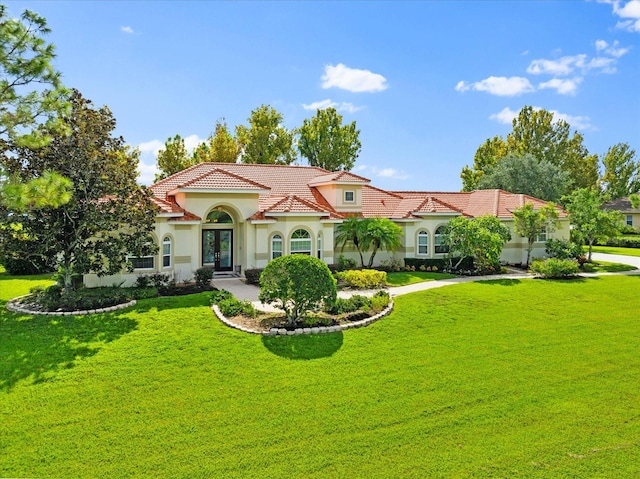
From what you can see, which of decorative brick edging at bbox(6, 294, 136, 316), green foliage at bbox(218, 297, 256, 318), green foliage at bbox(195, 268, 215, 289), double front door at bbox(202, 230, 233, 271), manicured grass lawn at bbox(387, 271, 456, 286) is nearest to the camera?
decorative brick edging at bbox(6, 294, 136, 316)

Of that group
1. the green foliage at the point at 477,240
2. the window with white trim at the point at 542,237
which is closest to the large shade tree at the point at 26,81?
the green foliage at the point at 477,240

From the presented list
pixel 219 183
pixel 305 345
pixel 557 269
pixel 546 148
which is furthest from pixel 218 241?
pixel 546 148

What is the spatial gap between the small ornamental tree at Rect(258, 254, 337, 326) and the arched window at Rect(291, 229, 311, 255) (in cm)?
988

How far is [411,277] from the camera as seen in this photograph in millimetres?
26906

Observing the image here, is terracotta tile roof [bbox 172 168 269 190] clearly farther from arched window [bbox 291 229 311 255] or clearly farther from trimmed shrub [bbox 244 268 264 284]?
trimmed shrub [bbox 244 268 264 284]

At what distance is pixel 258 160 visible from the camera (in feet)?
172

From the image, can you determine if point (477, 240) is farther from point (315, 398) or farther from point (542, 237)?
point (315, 398)

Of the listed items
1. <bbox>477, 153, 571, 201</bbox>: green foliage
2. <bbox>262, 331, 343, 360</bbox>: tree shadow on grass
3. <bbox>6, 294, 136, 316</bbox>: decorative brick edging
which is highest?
<bbox>477, 153, 571, 201</bbox>: green foliage

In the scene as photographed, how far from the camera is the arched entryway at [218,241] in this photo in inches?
1064

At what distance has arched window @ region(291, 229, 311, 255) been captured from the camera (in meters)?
26.3

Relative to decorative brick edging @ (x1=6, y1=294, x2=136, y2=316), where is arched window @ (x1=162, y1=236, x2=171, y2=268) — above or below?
above

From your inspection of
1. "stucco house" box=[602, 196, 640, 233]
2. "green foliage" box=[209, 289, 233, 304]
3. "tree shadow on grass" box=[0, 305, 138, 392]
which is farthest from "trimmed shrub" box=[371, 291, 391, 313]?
"stucco house" box=[602, 196, 640, 233]

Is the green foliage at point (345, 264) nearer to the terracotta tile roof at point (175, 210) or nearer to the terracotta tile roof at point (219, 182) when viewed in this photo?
the terracotta tile roof at point (219, 182)

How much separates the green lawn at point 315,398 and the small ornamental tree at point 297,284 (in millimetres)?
1361
